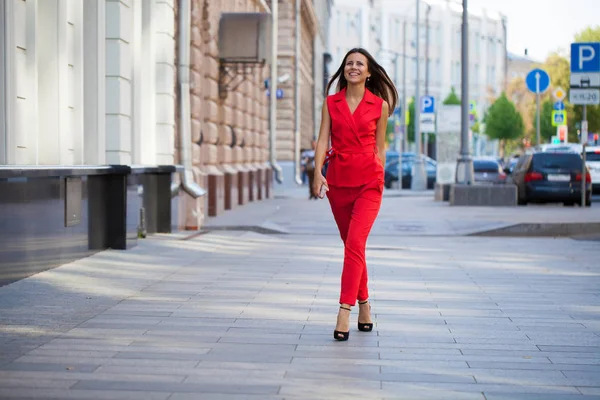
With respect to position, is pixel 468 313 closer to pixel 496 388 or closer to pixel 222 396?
pixel 496 388

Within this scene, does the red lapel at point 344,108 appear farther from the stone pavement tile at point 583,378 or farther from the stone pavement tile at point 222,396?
Result: the stone pavement tile at point 222,396

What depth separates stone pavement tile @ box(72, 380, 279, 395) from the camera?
6.00 meters

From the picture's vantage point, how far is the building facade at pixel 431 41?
126125 millimetres

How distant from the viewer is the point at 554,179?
30.8 metres

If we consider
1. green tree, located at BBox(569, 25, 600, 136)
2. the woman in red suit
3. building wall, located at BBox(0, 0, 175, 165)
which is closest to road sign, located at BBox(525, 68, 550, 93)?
building wall, located at BBox(0, 0, 175, 165)

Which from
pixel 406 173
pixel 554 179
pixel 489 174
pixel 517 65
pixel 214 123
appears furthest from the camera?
pixel 517 65

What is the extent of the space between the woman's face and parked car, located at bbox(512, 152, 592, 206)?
23.2 m

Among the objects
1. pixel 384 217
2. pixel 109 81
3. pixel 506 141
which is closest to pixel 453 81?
pixel 506 141

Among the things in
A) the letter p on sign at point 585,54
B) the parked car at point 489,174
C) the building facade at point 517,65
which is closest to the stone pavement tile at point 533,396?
the letter p on sign at point 585,54

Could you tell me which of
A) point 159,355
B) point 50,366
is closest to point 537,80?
point 159,355

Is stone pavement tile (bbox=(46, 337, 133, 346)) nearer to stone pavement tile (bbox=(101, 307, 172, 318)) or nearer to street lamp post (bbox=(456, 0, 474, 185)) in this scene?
stone pavement tile (bbox=(101, 307, 172, 318))

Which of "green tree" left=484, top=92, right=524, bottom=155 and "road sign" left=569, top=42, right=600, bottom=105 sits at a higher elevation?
"green tree" left=484, top=92, right=524, bottom=155

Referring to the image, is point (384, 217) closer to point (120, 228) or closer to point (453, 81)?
point (120, 228)

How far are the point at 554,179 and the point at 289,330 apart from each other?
23.5 meters
